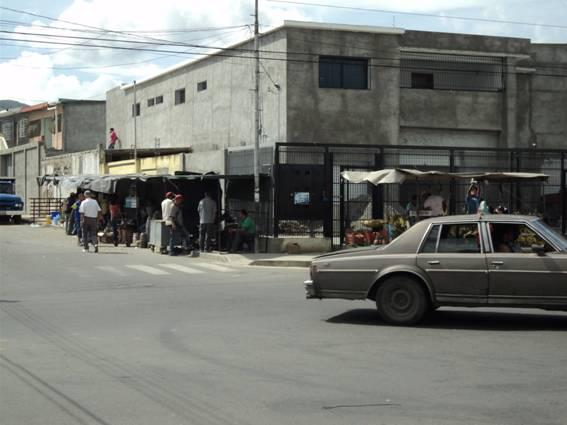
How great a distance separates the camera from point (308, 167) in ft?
75.1

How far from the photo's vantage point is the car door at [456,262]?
400 inches

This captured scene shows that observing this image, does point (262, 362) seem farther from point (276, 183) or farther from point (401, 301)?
point (276, 183)

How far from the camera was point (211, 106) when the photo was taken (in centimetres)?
3797

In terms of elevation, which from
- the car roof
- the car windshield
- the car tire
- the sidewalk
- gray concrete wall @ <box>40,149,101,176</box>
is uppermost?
gray concrete wall @ <box>40,149,101,176</box>

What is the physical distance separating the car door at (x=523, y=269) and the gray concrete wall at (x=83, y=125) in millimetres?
49590

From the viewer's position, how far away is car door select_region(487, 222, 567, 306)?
9914mm

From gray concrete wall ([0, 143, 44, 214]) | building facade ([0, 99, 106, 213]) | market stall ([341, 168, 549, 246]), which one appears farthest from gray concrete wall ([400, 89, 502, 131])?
gray concrete wall ([0, 143, 44, 214])

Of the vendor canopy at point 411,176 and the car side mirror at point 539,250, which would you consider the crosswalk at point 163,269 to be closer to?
the vendor canopy at point 411,176

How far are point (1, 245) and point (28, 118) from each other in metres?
40.3

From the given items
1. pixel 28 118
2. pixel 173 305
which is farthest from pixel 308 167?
pixel 28 118

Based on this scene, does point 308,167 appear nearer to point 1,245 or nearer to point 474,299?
point 1,245

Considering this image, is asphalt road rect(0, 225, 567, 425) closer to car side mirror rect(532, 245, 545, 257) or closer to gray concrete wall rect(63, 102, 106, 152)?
car side mirror rect(532, 245, 545, 257)

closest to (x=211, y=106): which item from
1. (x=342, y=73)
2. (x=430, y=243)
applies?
(x=342, y=73)

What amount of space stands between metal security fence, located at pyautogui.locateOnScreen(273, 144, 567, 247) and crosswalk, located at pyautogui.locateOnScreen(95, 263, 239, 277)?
3.64m
